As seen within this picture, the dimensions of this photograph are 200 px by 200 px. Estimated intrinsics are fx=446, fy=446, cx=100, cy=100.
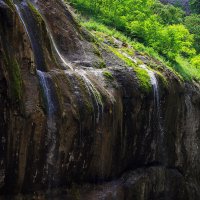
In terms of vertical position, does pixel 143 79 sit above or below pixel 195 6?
below

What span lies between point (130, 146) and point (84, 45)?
378cm

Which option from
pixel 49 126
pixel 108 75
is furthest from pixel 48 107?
pixel 108 75

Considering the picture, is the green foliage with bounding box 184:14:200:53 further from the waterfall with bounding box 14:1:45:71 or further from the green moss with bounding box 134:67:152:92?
the waterfall with bounding box 14:1:45:71

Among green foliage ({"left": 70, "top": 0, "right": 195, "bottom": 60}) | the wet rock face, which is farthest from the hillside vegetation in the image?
the wet rock face

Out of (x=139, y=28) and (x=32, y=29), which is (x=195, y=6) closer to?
(x=139, y=28)

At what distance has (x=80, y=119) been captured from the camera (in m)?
12.3

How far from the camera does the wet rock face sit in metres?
11.0

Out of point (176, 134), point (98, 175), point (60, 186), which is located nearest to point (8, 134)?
point (60, 186)

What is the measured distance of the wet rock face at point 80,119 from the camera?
1096 cm

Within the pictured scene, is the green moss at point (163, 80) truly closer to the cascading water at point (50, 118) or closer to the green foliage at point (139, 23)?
the cascading water at point (50, 118)

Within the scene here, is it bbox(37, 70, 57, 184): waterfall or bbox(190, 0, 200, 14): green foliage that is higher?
bbox(190, 0, 200, 14): green foliage

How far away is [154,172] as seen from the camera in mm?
15406

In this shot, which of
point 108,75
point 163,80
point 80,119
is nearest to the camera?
point 80,119

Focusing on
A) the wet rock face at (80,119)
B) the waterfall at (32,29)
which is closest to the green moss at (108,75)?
the wet rock face at (80,119)
